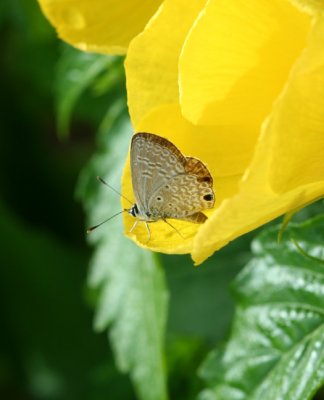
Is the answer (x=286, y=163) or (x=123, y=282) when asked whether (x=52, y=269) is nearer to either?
(x=123, y=282)

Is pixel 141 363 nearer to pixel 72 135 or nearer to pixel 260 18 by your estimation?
pixel 260 18

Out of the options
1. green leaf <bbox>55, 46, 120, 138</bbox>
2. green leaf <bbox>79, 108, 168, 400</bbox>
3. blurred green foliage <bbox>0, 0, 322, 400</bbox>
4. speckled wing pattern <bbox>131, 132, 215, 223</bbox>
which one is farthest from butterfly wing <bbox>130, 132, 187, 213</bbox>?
blurred green foliage <bbox>0, 0, 322, 400</bbox>

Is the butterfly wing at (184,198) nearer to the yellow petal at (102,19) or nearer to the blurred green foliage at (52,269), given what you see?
the yellow petal at (102,19)

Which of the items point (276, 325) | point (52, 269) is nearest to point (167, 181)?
point (276, 325)

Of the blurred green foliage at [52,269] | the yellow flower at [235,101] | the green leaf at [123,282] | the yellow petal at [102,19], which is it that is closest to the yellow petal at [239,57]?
the yellow flower at [235,101]

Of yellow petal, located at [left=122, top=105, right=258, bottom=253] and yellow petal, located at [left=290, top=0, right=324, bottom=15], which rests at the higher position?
yellow petal, located at [left=290, top=0, right=324, bottom=15]

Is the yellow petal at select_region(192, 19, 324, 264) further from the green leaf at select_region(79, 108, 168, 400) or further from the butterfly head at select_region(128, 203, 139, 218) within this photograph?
the green leaf at select_region(79, 108, 168, 400)

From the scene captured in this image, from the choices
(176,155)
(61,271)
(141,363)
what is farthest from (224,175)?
(61,271)
